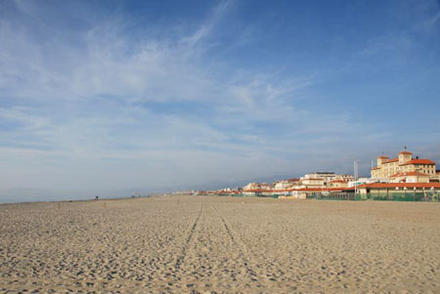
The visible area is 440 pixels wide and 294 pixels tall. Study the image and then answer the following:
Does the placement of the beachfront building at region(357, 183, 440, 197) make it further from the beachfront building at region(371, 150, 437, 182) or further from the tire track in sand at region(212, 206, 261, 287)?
the tire track in sand at region(212, 206, 261, 287)

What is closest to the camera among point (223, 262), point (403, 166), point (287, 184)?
point (223, 262)

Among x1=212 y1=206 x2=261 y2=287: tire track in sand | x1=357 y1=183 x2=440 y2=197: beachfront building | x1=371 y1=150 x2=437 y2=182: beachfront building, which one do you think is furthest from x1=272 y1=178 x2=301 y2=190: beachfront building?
x1=212 y1=206 x2=261 y2=287: tire track in sand

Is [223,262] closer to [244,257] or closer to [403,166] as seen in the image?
[244,257]

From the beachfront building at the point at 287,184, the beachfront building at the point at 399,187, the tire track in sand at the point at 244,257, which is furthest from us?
the beachfront building at the point at 287,184

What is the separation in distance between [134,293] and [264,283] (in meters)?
2.53

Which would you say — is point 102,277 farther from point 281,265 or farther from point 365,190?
point 365,190

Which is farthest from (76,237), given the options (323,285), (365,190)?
(365,190)

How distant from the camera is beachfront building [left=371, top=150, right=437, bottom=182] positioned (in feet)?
298

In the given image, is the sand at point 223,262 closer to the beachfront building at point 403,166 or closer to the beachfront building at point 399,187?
the beachfront building at point 399,187

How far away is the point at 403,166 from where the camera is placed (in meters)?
94.1

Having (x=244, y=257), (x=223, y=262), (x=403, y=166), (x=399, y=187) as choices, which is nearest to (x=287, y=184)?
(x=403, y=166)

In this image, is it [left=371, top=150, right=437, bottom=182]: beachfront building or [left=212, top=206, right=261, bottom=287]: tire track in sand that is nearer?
[left=212, top=206, right=261, bottom=287]: tire track in sand

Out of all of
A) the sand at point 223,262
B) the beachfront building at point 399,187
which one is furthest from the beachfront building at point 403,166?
the sand at point 223,262

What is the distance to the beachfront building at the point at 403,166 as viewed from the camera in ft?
298
